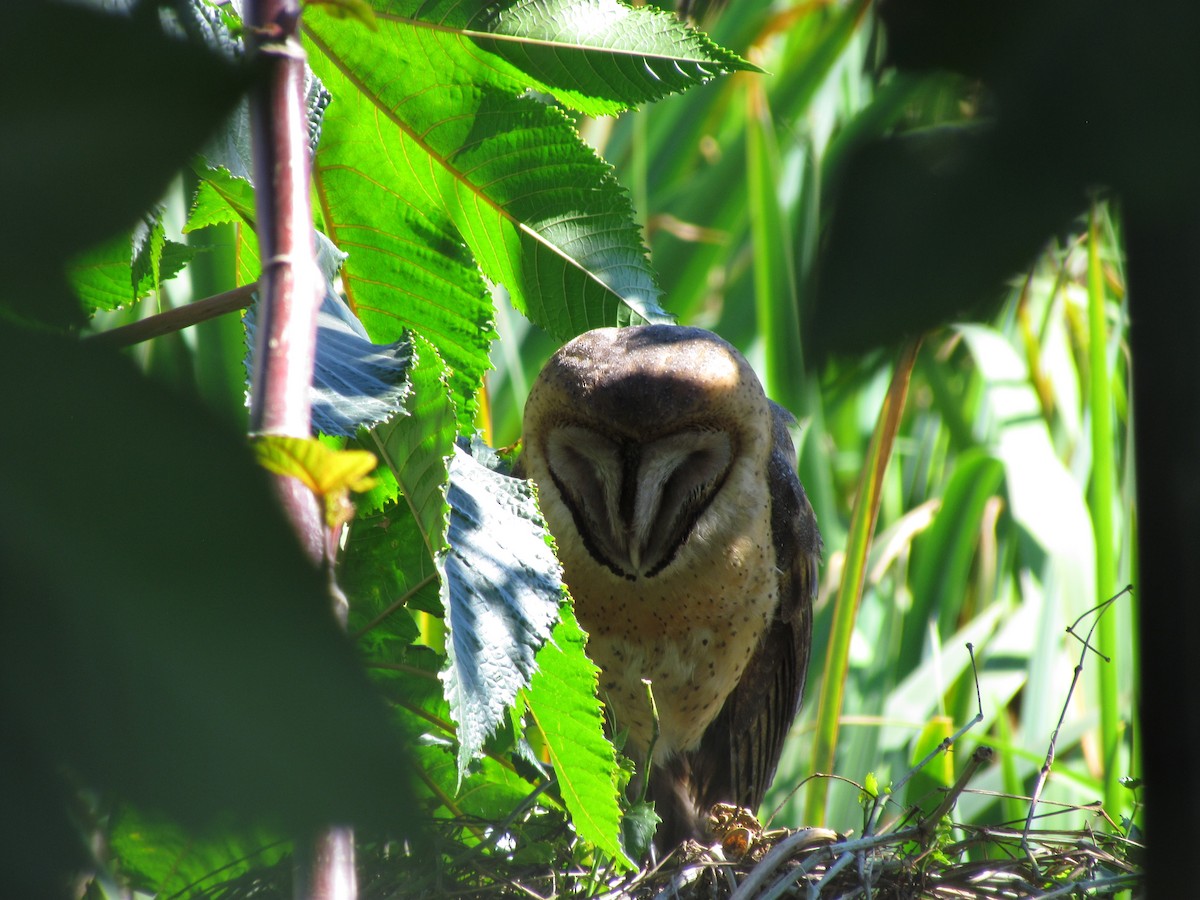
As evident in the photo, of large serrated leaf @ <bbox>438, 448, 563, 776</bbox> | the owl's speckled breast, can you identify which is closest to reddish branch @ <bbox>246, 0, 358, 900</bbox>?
large serrated leaf @ <bbox>438, 448, 563, 776</bbox>

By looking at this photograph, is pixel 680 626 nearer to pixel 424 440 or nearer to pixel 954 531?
pixel 954 531

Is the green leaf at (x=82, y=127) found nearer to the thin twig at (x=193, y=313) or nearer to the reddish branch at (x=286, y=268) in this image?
the reddish branch at (x=286, y=268)

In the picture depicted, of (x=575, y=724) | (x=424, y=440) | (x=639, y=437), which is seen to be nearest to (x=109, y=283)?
(x=424, y=440)

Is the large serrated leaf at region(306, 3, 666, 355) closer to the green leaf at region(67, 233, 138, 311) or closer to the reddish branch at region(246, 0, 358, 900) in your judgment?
the green leaf at region(67, 233, 138, 311)

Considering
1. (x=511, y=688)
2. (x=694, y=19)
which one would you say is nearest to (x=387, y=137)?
(x=511, y=688)

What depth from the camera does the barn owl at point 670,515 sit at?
1.67 metres

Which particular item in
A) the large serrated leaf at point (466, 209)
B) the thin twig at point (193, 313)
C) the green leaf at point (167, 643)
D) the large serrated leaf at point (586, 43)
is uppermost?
the large serrated leaf at point (586, 43)

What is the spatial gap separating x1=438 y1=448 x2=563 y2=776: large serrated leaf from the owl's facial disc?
78cm

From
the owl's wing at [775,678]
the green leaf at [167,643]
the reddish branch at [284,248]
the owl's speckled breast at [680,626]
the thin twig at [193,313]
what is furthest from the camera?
the owl's wing at [775,678]

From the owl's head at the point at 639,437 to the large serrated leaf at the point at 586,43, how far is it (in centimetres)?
79

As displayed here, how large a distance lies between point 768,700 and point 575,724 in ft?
4.21

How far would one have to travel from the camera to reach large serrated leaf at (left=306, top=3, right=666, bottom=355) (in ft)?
2.93

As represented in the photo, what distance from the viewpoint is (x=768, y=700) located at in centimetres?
216

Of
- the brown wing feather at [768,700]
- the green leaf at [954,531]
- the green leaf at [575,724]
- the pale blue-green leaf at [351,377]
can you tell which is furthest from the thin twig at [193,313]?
the green leaf at [954,531]
